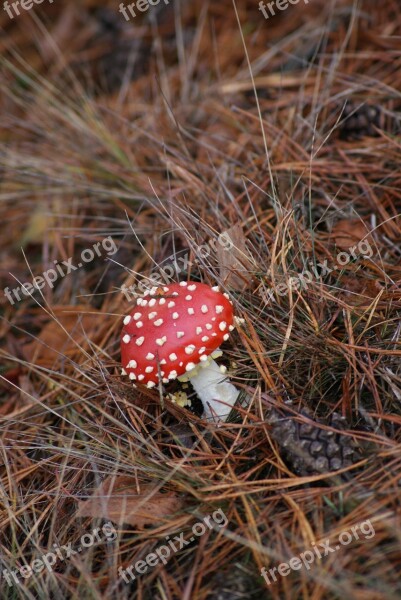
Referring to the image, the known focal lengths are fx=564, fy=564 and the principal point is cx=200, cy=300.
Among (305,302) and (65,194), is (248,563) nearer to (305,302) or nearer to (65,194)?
(305,302)

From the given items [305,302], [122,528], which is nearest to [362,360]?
[305,302]

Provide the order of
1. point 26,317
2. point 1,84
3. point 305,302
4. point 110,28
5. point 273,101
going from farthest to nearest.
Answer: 1. point 110,28
2. point 1,84
3. point 273,101
4. point 26,317
5. point 305,302

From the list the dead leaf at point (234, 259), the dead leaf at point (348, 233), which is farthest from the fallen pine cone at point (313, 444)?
the dead leaf at point (348, 233)

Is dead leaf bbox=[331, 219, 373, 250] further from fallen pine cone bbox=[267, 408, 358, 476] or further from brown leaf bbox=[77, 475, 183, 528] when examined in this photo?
brown leaf bbox=[77, 475, 183, 528]

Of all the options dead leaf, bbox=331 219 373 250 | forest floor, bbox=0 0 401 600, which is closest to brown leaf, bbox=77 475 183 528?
forest floor, bbox=0 0 401 600

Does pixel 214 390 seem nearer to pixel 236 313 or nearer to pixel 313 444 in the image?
pixel 236 313

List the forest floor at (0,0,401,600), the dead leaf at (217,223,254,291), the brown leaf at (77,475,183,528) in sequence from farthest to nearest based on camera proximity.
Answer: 1. the dead leaf at (217,223,254,291)
2. the brown leaf at (77,475,183,528)
3. the forest floor at (0,0,401,600)

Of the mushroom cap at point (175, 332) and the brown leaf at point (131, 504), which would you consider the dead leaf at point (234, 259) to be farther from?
the brown leaf at point (131, 504)
